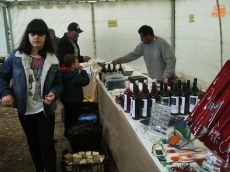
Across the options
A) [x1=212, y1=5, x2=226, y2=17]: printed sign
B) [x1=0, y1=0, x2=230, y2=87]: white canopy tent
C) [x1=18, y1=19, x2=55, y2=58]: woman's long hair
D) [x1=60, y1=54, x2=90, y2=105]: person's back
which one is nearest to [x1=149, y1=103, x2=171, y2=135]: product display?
[x1=18, y1=19, x2=55, y2=58]: woman's long hair

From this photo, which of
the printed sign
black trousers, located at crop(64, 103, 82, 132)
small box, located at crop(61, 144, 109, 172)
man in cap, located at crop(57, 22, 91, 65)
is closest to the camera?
small box, located at crop(61, 144, 109, 172)

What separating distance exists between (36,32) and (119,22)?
4.54 meters

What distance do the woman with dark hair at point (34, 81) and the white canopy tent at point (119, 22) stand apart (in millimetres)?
3785

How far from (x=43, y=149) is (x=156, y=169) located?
44.4 inches

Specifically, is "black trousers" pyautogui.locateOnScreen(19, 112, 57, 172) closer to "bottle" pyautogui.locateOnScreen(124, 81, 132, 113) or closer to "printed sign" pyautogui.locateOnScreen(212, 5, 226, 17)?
"bottle" pyautogui.locateOnScreen(124, 81, 132, 113)

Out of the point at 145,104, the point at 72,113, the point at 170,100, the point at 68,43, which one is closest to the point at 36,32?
the point at 145,104

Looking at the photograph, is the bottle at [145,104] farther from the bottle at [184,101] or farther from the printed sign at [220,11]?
the printed sign at [220,11]

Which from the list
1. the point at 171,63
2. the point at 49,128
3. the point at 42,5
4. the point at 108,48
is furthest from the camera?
the point at 108,48

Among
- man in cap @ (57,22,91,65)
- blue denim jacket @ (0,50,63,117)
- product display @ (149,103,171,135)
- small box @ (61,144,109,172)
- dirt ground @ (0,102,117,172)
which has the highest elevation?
man in cap @ (57,22,91,65)

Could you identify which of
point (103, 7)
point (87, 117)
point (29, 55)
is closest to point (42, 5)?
point (103, 7)

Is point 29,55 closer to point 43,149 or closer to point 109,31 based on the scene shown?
point 43,149

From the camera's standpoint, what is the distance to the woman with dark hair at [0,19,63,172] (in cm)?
191

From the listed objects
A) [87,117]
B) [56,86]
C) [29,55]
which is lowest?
[87,117]

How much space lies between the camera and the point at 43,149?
2.09 m
